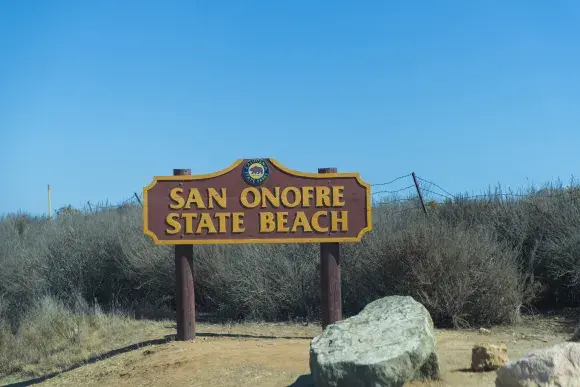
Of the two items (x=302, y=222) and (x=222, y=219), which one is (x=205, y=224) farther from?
(x=302, y=222)

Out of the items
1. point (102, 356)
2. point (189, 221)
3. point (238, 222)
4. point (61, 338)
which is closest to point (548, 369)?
point (238, 222)

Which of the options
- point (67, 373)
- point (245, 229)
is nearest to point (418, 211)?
point (245, 229)

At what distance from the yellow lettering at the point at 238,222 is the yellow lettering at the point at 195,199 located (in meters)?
0.45

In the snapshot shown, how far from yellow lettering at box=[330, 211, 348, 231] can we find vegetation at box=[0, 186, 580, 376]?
1.89 m

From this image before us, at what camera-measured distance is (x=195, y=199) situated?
862 centimetres

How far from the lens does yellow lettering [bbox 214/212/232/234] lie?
8578 millimetres

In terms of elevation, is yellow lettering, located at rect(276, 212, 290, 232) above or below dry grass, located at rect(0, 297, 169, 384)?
above

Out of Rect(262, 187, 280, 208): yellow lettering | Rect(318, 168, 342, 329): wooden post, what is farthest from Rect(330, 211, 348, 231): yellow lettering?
Rect(262, 187, 280, 208): yellow lettering

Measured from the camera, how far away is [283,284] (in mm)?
11266

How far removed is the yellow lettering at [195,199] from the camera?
862 centimetres

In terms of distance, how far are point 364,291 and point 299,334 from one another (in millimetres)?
1972

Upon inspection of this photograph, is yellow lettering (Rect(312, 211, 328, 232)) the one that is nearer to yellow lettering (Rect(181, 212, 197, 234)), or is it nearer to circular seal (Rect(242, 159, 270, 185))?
circular seal (Rect(242, 159, 270, 185))

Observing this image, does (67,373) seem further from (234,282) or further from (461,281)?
(461,281)

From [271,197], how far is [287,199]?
21 cm
